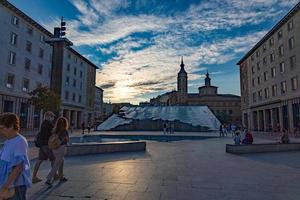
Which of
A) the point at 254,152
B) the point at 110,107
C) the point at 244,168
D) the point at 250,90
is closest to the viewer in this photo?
the point at 244,168

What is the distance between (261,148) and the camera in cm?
1238

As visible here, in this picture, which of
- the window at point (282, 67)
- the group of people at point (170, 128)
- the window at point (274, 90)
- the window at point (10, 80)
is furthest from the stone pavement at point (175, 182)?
the window at point (274, 90)

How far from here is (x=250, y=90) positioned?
4897 cm

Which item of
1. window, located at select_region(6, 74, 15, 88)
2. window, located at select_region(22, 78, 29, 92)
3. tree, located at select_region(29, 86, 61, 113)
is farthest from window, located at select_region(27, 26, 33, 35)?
tree, located at select_region(29, 86, 61, 113)

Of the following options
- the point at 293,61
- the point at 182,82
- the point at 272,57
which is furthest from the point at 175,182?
the point at 182,82

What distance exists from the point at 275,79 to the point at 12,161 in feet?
136

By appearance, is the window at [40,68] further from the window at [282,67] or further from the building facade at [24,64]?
the window at [282,67]

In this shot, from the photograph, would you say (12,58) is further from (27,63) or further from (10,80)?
(27,63)

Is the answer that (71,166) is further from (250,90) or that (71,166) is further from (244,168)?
(250,90)

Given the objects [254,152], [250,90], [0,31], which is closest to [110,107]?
[250,90]

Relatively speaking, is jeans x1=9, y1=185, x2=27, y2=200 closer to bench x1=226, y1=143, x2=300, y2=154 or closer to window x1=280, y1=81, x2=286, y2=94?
bench x1=226, y1=143, x2=300, y2=154

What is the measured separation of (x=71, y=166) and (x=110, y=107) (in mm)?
129730

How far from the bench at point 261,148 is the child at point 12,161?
10.9 metres

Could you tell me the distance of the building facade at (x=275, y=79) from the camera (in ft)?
105
